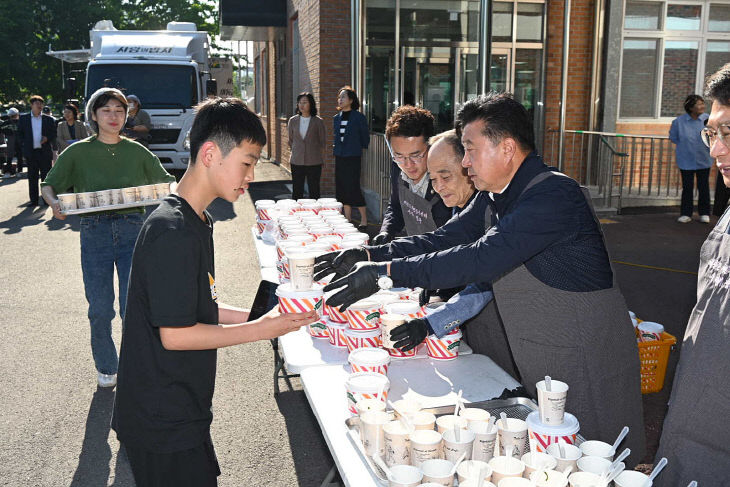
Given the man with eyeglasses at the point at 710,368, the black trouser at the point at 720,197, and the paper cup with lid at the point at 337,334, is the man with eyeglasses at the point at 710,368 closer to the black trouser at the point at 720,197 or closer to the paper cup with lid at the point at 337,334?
the paper cup with lid at the point at 337,334

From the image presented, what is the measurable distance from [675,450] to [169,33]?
17552 millimetres

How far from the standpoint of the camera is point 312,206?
18.6ft

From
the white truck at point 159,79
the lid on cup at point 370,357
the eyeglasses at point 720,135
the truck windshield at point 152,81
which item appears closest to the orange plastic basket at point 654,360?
the lid on cup at point 370,357

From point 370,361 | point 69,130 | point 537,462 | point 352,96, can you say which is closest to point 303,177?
point 352,96

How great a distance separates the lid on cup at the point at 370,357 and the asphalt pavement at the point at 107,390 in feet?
4.97

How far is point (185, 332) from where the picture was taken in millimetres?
2221

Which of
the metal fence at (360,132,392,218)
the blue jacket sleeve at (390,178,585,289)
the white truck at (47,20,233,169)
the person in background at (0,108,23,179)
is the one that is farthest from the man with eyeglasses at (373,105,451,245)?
the person in background at (0,108,23,179)

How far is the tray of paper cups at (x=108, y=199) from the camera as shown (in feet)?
15.9

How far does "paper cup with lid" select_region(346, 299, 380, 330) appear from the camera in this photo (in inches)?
124

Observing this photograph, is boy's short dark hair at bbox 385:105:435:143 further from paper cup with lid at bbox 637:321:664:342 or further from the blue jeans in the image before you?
the blue jeans

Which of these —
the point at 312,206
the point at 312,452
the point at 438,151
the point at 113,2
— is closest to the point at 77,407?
the point at 312,452

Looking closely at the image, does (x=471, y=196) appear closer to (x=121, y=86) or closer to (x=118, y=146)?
(x=118, y=146)

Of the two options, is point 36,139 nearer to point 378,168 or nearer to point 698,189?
point 378,168

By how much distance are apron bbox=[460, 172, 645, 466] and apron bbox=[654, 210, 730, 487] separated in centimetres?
51
